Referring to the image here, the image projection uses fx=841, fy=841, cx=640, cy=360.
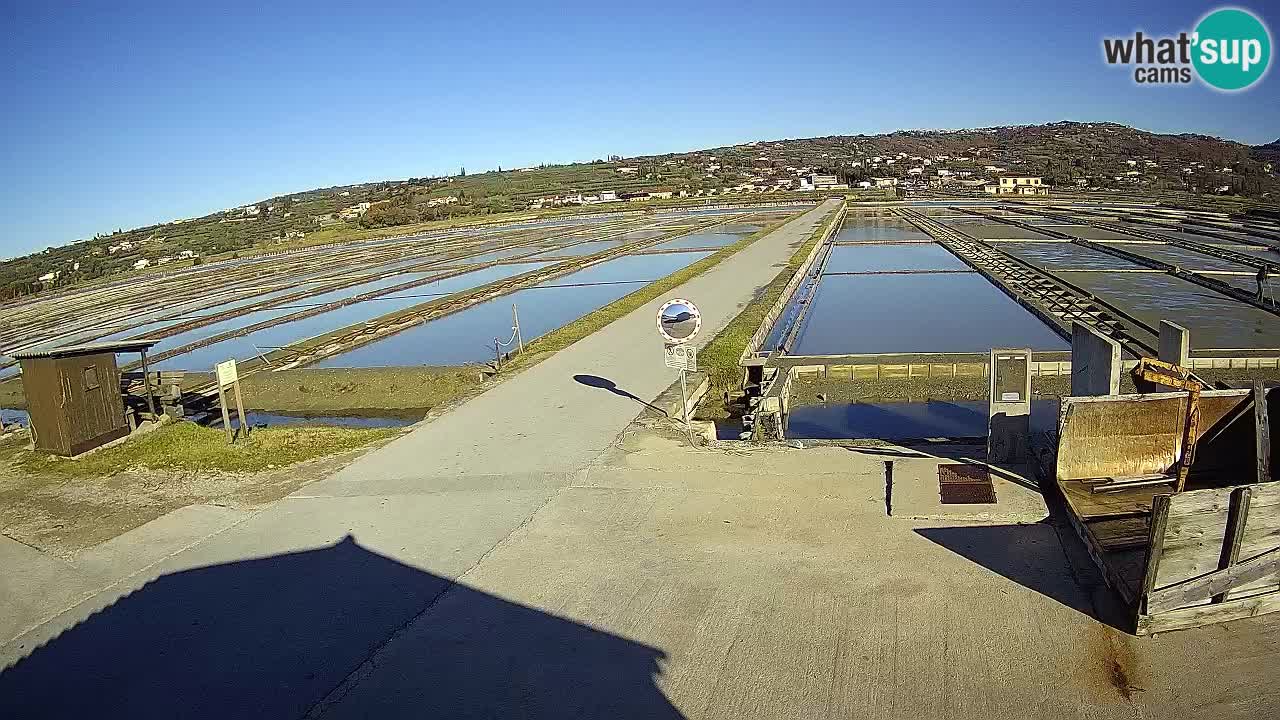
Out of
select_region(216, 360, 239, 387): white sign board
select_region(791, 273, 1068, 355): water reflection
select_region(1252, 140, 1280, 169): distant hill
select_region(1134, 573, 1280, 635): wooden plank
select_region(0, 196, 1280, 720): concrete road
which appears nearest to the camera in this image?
select_region(0, 196, 1280, 720): concrete road

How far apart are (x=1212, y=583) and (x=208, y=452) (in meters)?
10.3

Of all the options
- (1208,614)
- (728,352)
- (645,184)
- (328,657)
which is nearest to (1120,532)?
(1208,614)

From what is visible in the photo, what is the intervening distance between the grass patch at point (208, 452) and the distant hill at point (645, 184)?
47992mm

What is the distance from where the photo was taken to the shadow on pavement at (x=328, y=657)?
4816mm

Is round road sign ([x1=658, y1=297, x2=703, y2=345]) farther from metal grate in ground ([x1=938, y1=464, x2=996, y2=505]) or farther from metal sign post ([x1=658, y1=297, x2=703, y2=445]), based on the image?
metal grate in ground ([x1=938, y1=464, x2=996, y2=505])

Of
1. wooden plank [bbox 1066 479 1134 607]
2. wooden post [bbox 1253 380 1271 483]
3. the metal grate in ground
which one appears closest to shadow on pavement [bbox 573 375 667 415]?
the metal grate in ground

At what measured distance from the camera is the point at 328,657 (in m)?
5.30

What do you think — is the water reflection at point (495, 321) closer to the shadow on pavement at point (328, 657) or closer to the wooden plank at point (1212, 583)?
the shadow on pavement at point (328, 657)

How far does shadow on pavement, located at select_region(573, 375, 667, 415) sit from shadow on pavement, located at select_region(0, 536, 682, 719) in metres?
5.02

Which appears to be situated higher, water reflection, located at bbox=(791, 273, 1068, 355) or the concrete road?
the concrete road

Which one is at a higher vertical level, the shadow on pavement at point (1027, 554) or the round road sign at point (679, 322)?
the round road sign at point (679, 322)

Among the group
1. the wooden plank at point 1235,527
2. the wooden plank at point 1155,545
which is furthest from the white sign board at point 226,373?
the wooden plank at point 1235,527

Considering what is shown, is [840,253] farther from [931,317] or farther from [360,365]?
[360,365]

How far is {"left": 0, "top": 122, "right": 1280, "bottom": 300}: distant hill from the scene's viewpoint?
75500mm
